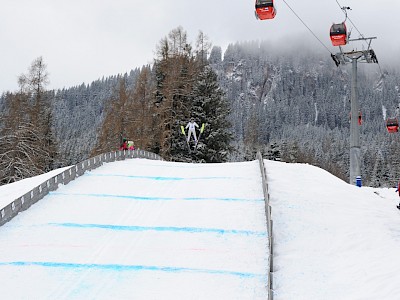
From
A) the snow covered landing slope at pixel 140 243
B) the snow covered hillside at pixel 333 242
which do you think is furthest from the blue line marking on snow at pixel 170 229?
the snow covered hillside at pixel 333 242

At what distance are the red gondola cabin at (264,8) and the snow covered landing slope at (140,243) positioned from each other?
19.6 ft

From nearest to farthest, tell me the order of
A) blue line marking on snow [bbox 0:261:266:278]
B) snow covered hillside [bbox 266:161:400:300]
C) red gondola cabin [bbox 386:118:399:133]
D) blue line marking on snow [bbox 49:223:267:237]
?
1. snow covered hillside [bbox 266:161:400:300]
2. blue line marking on snow [bbox 0:261:266:278]
3. blue line marking on snow [bbox 49:223:267:237]
4. red gondola cabin [bbox 386:118:399:133]

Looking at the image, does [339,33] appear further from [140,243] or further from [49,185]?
[140,243]

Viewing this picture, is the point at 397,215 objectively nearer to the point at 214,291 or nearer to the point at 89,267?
the point at 214,291

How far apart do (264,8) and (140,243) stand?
8.06 meters

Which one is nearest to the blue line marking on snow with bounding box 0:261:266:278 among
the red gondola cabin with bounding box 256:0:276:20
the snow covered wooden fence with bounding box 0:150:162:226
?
the snow covered wooden fence with bounding box 0:150:162:226

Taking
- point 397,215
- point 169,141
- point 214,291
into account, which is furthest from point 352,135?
point 169,141

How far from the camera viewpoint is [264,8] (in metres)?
14.7

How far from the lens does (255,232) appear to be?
42.4 feet

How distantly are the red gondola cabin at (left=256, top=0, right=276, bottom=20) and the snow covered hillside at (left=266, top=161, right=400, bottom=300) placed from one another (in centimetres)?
593

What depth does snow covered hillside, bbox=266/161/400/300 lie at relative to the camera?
969 cm

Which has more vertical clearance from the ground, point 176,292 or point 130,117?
point 130,117

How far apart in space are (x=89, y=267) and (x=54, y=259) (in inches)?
41.2

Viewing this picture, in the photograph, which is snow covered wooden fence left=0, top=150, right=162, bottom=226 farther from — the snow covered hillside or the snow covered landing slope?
the snow covered hillside
